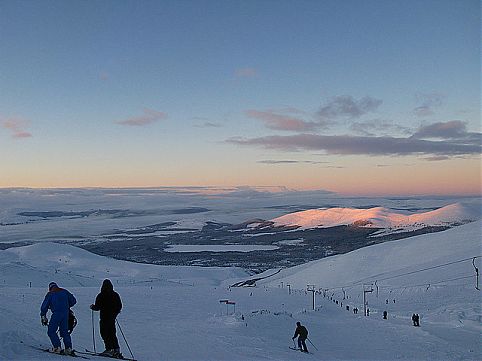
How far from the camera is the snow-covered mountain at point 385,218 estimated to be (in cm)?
11955

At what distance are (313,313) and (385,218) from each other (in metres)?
115

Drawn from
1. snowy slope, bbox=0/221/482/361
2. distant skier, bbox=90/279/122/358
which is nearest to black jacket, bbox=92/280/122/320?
distant skier, bbox=90/279/122/358

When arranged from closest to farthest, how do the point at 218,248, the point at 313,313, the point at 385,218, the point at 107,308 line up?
the point at 107,308 < the point at 313,313 < the point at 218,248 < the point at 385,218

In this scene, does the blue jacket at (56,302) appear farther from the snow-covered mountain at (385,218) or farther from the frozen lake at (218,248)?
the snow-covered mountain at (385,218)

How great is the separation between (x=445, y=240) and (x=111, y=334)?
156ft

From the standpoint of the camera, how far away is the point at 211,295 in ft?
101

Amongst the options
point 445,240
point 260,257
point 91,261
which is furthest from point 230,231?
point 445,240

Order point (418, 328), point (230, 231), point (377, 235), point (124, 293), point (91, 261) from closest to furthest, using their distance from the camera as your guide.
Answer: point (418, 328), point (124, 293), point (91, 261), point (377, 235), point (230, 231)

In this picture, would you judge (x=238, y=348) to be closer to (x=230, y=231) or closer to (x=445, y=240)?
(x=445, y=240)

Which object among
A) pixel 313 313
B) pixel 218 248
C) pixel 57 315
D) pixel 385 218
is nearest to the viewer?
pixel 57 315

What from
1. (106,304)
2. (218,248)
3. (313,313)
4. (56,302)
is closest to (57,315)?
(56,302)

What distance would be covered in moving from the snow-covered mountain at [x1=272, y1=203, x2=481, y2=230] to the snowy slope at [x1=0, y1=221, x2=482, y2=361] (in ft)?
224

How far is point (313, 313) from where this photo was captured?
2342cm

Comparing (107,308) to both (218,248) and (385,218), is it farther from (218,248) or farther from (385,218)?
(385,218)
